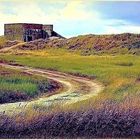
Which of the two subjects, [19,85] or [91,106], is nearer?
[91,106]

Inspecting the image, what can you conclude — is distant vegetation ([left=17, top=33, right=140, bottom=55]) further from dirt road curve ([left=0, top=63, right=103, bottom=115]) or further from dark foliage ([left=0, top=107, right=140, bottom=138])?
dark foliage ([left=0, top=107, right=140, bottom=138])

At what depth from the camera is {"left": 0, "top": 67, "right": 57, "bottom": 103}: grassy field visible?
20.4 feet

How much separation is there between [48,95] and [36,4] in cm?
87

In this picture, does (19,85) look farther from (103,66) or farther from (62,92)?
(103,66)

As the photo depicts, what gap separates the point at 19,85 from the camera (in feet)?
21.0

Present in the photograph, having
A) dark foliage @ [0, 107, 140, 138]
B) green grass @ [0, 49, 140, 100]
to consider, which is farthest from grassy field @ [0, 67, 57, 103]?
dark foliage @ [0, 107, 140, 138]

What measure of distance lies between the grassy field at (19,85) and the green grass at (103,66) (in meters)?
0.14

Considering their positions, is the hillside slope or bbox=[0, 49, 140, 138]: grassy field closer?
bbox=[0, 49, 140, 138]: grassy field

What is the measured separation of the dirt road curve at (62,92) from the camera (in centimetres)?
614

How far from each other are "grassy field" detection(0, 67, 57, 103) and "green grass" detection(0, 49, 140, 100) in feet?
0.45

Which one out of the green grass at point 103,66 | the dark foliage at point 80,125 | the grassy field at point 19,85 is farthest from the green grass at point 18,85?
the dark foliage at point 80,125

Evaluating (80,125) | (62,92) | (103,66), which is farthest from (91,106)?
(103,66)

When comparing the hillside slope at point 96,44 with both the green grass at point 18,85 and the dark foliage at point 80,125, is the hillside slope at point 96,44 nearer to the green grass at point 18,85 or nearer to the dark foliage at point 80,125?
the green grass at point 18,85

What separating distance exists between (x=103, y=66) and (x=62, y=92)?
49cm
